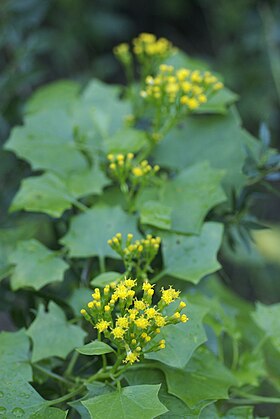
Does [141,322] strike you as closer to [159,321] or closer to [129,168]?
[159,321]

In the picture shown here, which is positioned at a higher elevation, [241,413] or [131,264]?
[131,264]

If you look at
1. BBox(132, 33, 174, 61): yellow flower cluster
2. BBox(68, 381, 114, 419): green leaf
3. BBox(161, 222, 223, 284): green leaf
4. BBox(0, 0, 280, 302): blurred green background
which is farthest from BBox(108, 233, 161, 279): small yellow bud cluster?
BBox(0, 0, 280, 302): blurred green background

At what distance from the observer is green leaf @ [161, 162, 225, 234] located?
4.46 feet

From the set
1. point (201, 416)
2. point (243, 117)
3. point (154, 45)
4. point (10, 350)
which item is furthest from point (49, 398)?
point (243, 117)

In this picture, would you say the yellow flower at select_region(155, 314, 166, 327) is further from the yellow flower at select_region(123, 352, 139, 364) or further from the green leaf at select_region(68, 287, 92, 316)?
the green leaf at select_region(68, 287, 92, 316)

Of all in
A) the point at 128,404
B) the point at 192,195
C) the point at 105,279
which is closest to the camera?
the point at 128,404

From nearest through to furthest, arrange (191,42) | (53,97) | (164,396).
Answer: (164,396) → (53,97) → (191,42)

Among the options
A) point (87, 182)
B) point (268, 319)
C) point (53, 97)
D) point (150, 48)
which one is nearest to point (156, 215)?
point (87, 182)

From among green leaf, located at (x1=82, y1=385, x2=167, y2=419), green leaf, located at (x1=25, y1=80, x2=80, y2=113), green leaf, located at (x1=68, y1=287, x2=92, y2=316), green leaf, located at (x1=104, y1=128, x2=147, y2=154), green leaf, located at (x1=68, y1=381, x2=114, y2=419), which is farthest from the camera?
green leaf, located at (x1=25, y1=80, x2=80, y2=113)

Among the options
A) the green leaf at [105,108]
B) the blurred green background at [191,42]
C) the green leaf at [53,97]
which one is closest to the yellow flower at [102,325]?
the green leaf at [105,108]

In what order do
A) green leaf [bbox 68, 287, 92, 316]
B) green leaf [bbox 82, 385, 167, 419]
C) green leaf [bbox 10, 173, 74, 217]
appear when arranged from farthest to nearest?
1. green leaf [bbox 10, 173, 74, 217]
2. green leaf [bbox 68, 287, 92, 316]
3. green leaf [bbox 82, 385, 167, 419]

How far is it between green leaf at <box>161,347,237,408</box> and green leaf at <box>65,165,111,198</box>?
46 cm

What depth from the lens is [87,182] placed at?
1480 millimetres

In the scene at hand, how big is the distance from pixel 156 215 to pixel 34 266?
290mm
